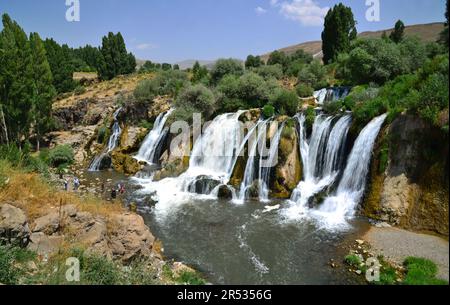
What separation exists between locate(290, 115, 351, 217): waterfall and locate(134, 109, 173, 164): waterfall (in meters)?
11.6

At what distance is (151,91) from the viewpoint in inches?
1308

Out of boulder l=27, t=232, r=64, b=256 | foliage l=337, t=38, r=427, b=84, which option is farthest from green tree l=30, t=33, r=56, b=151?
foliage l=337, t=38, r=427, b=84

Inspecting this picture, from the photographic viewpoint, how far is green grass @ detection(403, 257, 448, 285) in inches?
340

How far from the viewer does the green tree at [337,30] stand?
3491 cm

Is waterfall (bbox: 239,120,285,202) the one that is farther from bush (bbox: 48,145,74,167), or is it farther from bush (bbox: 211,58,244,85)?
bush (bbox: 48,145,74,167)

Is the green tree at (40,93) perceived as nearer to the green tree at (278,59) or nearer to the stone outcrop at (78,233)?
the green tree at (278,59)

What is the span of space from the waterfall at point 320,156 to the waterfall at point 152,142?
11646 mm

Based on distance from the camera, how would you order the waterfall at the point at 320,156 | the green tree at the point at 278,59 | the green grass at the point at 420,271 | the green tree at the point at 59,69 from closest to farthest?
1. the green grass at the point at 420,271
2. the waterfall at the point at 320,156
3. the green tree at the point at 278,59
4. the green tree at the point at 59,69

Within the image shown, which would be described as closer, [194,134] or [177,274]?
[177,274]

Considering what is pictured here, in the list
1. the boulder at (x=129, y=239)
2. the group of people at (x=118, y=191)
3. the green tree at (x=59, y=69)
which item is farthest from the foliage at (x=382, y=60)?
the green tree at (x=59, y=69)

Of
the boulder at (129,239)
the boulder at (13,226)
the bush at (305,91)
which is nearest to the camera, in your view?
the boulder at (13,226)
